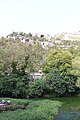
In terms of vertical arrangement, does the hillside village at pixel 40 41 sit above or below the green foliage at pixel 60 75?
above

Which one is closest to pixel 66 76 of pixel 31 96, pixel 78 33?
pixel 31 96

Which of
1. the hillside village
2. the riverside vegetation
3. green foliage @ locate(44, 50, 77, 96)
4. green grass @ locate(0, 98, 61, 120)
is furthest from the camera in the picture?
the hillside village

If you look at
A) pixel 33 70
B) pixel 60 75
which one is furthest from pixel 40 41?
pixel 60 75

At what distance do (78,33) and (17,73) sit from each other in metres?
80.7

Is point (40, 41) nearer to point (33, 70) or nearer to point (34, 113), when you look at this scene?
point (33, 70)

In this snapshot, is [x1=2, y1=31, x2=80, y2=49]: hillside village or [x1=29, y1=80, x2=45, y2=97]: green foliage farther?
[x1=2, y1=31, x2=80, y2=49]: hillside village

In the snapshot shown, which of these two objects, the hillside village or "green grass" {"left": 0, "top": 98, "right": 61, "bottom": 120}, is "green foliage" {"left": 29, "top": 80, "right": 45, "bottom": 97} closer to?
"green grass" {"left": 0, "top": 98, "right": 61, "bottom": 120}

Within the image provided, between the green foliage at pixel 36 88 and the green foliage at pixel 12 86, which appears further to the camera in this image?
the green foliage at pixel 36 88

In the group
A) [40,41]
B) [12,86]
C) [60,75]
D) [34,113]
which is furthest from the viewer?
[40,41]

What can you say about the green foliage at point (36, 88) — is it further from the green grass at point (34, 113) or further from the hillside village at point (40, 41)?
the hillside village at point (40, 41)

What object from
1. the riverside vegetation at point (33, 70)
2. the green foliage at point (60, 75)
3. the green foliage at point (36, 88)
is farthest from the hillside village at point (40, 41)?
the green foliage at point (36, 88)

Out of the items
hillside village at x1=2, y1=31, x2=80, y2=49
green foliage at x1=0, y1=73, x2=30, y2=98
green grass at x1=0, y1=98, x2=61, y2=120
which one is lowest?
green grass at x1=0, y1=98, x2=61, y2=120

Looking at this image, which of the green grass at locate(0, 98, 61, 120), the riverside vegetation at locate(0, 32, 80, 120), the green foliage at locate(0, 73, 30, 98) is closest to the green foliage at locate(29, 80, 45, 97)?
the riverside vegetation at locate(0, 32, 80, 120)

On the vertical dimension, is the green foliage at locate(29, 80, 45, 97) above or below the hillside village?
below
